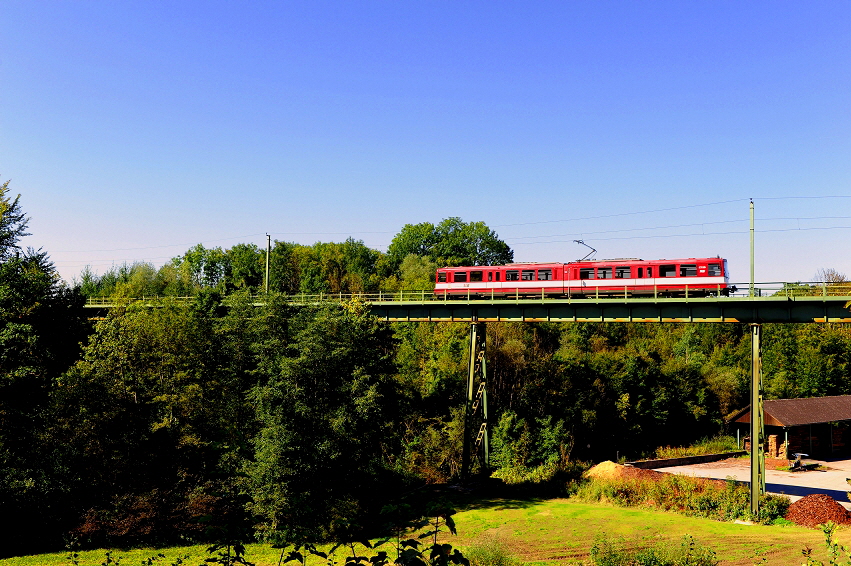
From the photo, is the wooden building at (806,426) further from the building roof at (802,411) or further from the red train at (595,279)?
the red train at (595,279)

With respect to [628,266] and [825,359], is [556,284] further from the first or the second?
[825,359]

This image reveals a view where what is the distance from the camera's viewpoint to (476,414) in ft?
154

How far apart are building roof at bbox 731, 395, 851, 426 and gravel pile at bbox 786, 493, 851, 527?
54.3ft

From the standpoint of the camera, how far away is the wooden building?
50297mm

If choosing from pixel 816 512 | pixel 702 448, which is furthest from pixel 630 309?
pixel 702 448

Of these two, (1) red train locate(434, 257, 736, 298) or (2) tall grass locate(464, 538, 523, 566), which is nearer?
(2) tall grass locate(464, 538, 523, 566)

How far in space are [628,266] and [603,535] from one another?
1906cm

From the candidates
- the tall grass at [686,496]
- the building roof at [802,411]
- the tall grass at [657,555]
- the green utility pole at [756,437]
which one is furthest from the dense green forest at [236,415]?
Result: the green utility pole at [756,437]

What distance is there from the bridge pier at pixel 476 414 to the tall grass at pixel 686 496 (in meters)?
7.55

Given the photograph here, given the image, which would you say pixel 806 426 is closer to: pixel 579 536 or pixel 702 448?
pixel 702 448

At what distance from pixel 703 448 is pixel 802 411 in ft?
26.7

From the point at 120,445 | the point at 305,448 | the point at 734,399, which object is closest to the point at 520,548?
the point at 305,448

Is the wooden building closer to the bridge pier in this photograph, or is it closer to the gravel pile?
the gravel pile

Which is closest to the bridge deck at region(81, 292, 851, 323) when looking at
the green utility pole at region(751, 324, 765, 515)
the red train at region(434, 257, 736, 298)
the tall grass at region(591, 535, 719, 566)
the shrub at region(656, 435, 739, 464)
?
the red train at region(434, 257, 736, 298)
